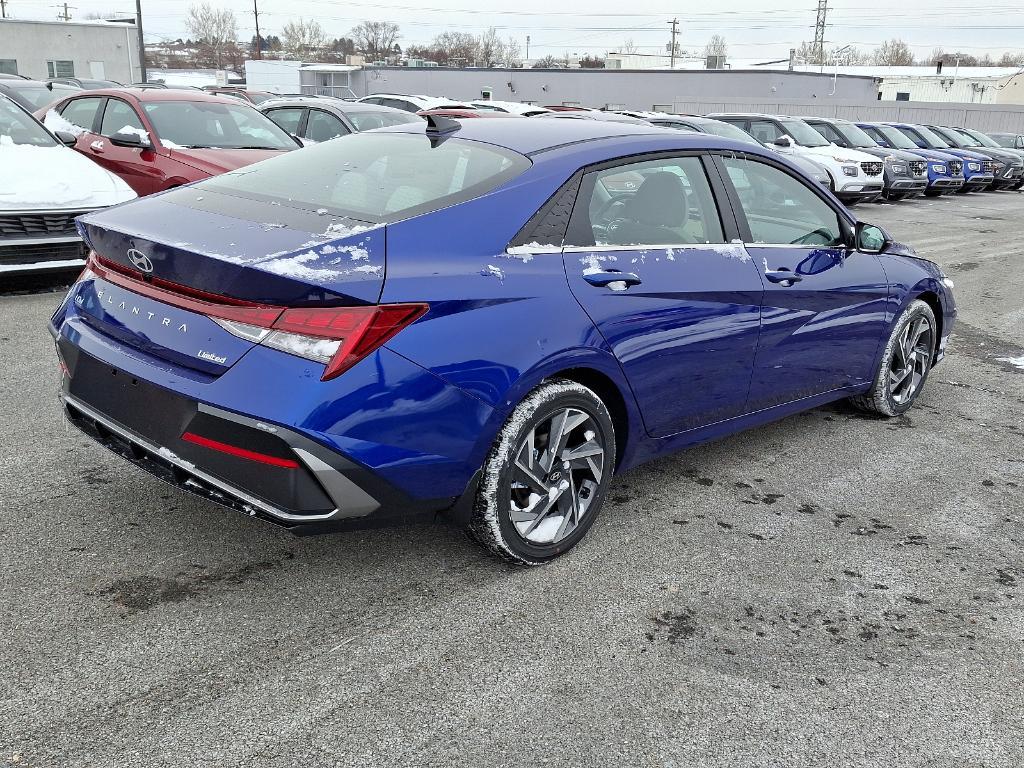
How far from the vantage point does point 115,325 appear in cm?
315

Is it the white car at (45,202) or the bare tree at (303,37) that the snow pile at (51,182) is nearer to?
the white car at (45,202)

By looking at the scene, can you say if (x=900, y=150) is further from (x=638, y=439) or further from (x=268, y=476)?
(x=268, y=476)

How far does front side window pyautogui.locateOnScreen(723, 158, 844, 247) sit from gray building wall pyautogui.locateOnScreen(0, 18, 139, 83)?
180ft

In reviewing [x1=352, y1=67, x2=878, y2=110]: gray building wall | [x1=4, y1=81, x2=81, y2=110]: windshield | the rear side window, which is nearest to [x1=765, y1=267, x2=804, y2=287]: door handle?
the rear side window

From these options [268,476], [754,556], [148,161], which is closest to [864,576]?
[754,556]

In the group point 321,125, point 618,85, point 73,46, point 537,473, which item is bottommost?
point 537,473

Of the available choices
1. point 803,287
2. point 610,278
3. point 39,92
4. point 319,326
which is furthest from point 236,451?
point 39,92

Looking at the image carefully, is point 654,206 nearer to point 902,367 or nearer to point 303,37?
point 902,367

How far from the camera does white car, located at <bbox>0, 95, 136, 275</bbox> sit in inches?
270

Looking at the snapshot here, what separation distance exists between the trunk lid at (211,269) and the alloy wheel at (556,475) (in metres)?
0.89

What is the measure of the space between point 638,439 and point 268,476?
5.17ft

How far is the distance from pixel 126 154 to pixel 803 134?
13.6 meters

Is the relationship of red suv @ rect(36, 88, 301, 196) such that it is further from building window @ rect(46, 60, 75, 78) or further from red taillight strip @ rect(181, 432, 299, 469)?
building window @ rect(46, 60, 75, 78)

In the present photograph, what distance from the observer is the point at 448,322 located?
2.97 m
